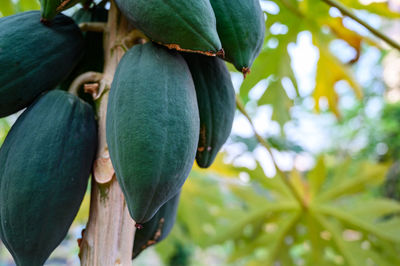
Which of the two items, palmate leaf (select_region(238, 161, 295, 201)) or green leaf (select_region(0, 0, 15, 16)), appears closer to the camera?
green leaf (select_region(0, 0, 15, 16))

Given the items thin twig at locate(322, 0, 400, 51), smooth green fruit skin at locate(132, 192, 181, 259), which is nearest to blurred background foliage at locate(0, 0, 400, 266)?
thin twig at locate(322, 0, 400, 51)

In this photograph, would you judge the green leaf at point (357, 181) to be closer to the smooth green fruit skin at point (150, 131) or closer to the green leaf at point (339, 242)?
the green leaf at point (339, 242)

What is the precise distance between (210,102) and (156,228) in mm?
256

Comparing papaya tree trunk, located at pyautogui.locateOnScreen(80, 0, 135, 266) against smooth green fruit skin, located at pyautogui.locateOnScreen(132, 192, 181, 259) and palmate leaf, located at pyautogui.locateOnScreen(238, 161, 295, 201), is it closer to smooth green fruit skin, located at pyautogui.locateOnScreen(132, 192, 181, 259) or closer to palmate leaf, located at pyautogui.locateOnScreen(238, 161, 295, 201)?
smooth green fruit skin, located at pyautogui.locateOnScreen(132, 192, 181, 259)

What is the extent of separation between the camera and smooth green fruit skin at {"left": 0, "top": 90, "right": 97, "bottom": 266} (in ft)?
1.89

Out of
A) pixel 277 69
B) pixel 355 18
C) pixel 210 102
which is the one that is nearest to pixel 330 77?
pixel 277 69

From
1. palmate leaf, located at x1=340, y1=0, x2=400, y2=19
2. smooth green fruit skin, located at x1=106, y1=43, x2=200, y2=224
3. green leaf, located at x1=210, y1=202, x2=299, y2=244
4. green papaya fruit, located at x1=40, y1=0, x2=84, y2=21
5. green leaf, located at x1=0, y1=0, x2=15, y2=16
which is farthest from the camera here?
green leaf, located at x1=210, y1=202, x2=299, y2=244

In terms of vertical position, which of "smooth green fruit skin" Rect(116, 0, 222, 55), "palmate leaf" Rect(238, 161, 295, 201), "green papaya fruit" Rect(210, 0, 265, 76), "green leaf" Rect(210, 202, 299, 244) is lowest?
"green leaf" Rect(210, 202, 299, 244)

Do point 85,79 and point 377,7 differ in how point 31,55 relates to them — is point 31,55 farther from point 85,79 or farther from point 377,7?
point 377,7

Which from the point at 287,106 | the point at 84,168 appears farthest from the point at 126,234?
the point at 287,106

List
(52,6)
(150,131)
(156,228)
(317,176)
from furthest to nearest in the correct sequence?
(317,176)
(156,228)
(52,6)
(150,131)

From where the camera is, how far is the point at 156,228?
0.75 metres

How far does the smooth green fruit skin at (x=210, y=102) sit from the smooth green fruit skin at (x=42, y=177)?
184 millimetres

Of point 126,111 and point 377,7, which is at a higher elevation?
point 126,111
